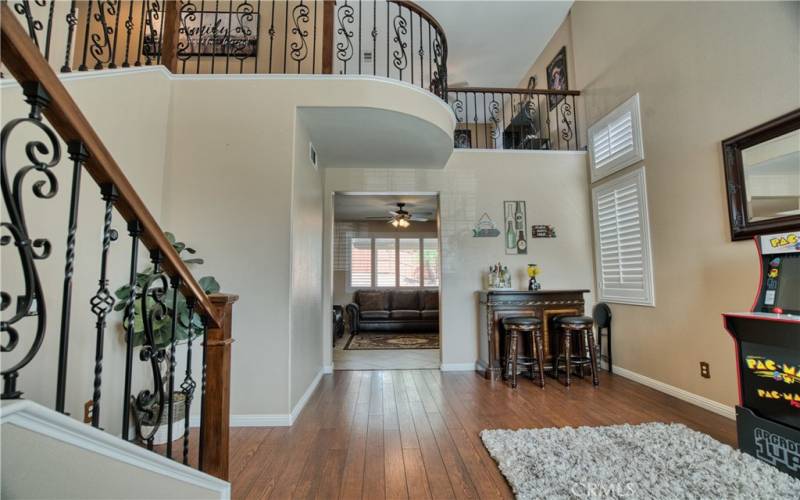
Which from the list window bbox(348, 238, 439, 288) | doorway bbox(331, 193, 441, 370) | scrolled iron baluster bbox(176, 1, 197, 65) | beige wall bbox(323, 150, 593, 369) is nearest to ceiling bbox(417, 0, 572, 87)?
beige wall bbox(323, 150, 593, 369)

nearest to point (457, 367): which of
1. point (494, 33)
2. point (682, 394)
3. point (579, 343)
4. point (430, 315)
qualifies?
point (579, 343)

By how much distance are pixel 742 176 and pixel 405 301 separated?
6237 millimetres

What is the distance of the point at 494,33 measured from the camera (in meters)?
5.58

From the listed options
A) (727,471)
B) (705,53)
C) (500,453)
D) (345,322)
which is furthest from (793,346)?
(345,322)

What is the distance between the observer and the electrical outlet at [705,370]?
2.95 m

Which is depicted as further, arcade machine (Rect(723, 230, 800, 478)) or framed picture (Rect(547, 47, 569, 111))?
framed picture (Rect(547, 47, 569, 111))

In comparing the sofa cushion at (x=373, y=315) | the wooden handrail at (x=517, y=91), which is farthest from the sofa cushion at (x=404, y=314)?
the wooden handrail at (x=517, y=91)

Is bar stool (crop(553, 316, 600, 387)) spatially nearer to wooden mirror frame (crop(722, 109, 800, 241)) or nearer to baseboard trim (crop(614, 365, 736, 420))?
baseboard trim (crop(614, 365, 736, 420))

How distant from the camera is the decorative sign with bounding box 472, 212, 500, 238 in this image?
452 cm

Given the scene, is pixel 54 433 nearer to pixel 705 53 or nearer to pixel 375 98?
pixel 375 98

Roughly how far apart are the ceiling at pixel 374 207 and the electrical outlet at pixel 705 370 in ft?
13.3

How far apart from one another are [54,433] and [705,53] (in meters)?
4.55

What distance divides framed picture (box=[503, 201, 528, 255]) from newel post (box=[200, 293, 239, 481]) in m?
3.69

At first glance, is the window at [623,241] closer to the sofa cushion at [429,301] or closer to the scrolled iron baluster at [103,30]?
the sofa cushion at [429,301]
